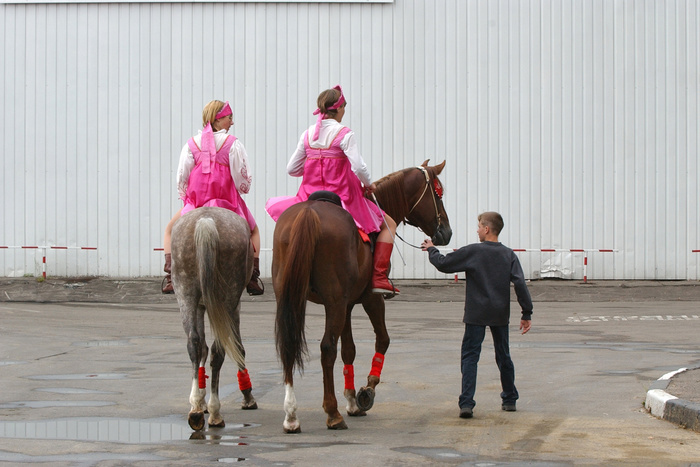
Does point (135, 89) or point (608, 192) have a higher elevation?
point (135, 89)

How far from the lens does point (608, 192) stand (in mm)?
25297

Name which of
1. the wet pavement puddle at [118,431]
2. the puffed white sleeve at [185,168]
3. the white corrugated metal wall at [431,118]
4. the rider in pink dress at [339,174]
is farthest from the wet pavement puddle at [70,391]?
the white corrugated metal wall at [431,118]

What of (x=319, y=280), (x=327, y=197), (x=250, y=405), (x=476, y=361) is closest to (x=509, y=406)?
(x=476, y=361)

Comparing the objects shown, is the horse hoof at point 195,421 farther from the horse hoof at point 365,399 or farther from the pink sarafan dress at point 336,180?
the pink sarafan dress at point 336,180

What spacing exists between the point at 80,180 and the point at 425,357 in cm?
1549

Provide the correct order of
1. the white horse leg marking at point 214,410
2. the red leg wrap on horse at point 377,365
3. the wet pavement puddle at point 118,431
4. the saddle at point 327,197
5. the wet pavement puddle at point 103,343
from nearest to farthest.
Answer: the wet pavement puddle at point 118,431
the white horse leg marking at point 214,410
the saddle at point 327,197
the red leg wrap on horse at point 377,365
the wet pavement puddle at point 103,343

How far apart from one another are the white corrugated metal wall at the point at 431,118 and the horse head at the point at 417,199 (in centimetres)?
1551

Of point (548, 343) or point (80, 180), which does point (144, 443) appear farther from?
point (80, 180)

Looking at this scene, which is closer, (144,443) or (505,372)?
(144,443)

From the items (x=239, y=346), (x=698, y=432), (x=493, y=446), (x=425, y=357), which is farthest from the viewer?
(x=425, y=357)

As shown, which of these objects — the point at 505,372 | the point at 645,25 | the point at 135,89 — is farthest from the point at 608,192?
the point at 505,372

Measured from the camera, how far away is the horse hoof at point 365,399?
8.30 m


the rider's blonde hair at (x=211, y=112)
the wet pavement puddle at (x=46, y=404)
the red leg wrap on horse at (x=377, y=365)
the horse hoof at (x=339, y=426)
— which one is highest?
the rider's blonde hair at (x=211, y=112)

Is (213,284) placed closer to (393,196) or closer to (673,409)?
(393,196)
